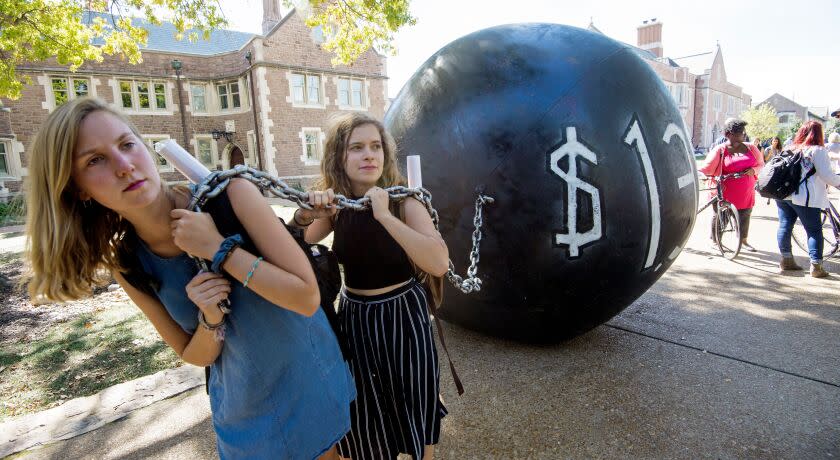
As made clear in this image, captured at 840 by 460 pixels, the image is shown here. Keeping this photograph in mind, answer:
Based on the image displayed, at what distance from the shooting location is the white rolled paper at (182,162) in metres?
1.45

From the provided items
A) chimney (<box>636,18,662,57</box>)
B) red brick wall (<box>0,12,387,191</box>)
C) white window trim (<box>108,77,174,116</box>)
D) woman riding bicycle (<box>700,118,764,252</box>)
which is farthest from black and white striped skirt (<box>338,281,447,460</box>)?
chimney (<box>636,18,662,57</box>)

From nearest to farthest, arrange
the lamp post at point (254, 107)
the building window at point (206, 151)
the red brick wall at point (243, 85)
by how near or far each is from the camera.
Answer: the red brick wall at point (243, 85) < the lamp post at point (254, 107) < the building window at point (206, 151)

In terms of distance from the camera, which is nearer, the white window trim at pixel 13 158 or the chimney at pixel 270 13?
the white window trim at pixel 13 158

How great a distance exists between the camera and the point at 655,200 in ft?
9.24

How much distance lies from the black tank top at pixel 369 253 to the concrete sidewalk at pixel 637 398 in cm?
117

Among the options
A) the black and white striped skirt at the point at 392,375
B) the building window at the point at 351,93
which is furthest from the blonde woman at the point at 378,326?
the building window at the point at 351,93

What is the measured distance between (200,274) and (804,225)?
685 cm

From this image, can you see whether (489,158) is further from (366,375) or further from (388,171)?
(366,375)

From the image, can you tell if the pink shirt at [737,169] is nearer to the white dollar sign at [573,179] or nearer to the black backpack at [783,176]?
the black backpack at [783,176]

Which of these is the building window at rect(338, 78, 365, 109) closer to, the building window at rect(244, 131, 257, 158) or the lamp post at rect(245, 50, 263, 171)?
the lamp post at rect(245, 50, 263, 171)

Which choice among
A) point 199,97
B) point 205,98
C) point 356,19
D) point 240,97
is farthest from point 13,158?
point 356,19

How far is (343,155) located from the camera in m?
2.14

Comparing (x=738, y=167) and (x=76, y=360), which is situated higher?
(x=738, y=167)

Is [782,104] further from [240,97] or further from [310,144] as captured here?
[240,97]
